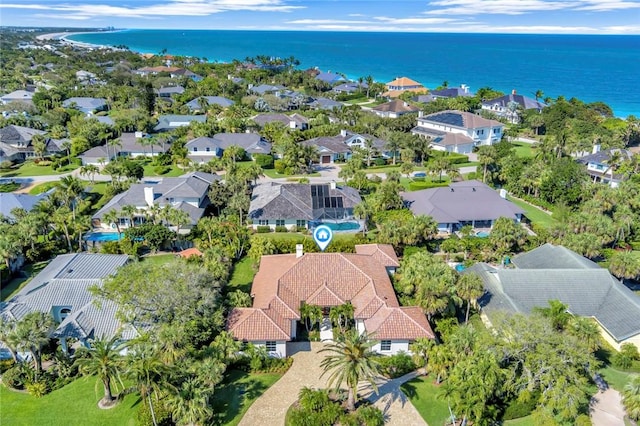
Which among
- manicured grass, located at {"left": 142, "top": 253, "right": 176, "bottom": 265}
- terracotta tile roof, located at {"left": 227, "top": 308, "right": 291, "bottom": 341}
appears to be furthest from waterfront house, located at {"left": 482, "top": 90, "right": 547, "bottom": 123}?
terracotta tile roof, located at {"left": 227, "top": 308, "right": 291, "bottom": 341}

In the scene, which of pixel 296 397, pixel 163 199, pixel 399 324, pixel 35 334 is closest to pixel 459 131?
pixel 163 199

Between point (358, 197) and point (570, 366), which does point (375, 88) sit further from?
point (570, 366)

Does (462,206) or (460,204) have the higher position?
(460,204)

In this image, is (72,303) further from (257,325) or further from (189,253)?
(257,325)

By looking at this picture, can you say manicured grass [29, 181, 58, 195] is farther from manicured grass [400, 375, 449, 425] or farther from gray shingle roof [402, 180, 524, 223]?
manicured grass [400, 375, 449, 425]

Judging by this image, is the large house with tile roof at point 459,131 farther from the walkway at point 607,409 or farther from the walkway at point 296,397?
the walkway at point 296,397

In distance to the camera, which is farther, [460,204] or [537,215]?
[537,215]

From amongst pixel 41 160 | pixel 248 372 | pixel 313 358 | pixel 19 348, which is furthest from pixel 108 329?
pixel 41 160
